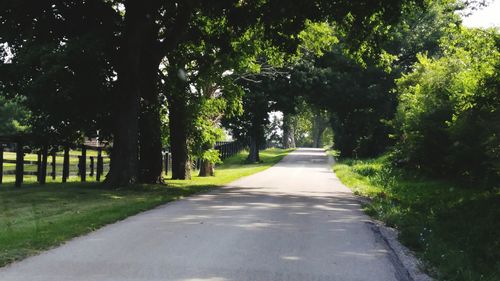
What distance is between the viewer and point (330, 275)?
617 centimetres

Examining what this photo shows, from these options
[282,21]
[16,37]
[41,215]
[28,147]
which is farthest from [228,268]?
[28,147]

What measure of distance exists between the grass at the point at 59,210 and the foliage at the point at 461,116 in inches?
360

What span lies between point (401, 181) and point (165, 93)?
441 inches

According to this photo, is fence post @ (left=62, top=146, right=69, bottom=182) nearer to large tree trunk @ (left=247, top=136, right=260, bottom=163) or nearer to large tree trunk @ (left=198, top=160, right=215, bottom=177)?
large tree trunk @ (left=198, top=160, right=215, bottom=177)

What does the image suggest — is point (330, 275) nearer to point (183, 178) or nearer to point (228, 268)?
point (228, 268)

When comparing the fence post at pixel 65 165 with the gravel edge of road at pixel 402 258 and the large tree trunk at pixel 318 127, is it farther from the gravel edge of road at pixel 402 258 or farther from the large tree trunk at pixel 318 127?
the large tree trunk at pixel 318 127

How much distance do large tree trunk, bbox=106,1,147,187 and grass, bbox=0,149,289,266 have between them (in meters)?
0.73

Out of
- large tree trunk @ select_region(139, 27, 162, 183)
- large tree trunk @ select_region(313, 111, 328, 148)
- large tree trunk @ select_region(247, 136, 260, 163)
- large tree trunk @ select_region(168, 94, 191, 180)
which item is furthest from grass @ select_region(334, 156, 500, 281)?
large tree trunk @ select_region(313, 111, 328, 148)

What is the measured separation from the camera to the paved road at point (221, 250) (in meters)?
6.10

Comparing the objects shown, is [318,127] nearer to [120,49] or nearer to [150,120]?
[150,120]

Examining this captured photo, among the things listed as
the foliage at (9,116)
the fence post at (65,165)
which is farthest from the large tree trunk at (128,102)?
the foliage at (9,116)

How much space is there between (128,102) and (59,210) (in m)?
6.86

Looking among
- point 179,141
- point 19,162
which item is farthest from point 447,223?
point 179,141

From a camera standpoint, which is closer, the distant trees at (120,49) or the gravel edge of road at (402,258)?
the gravel edge of road at (402,258)
